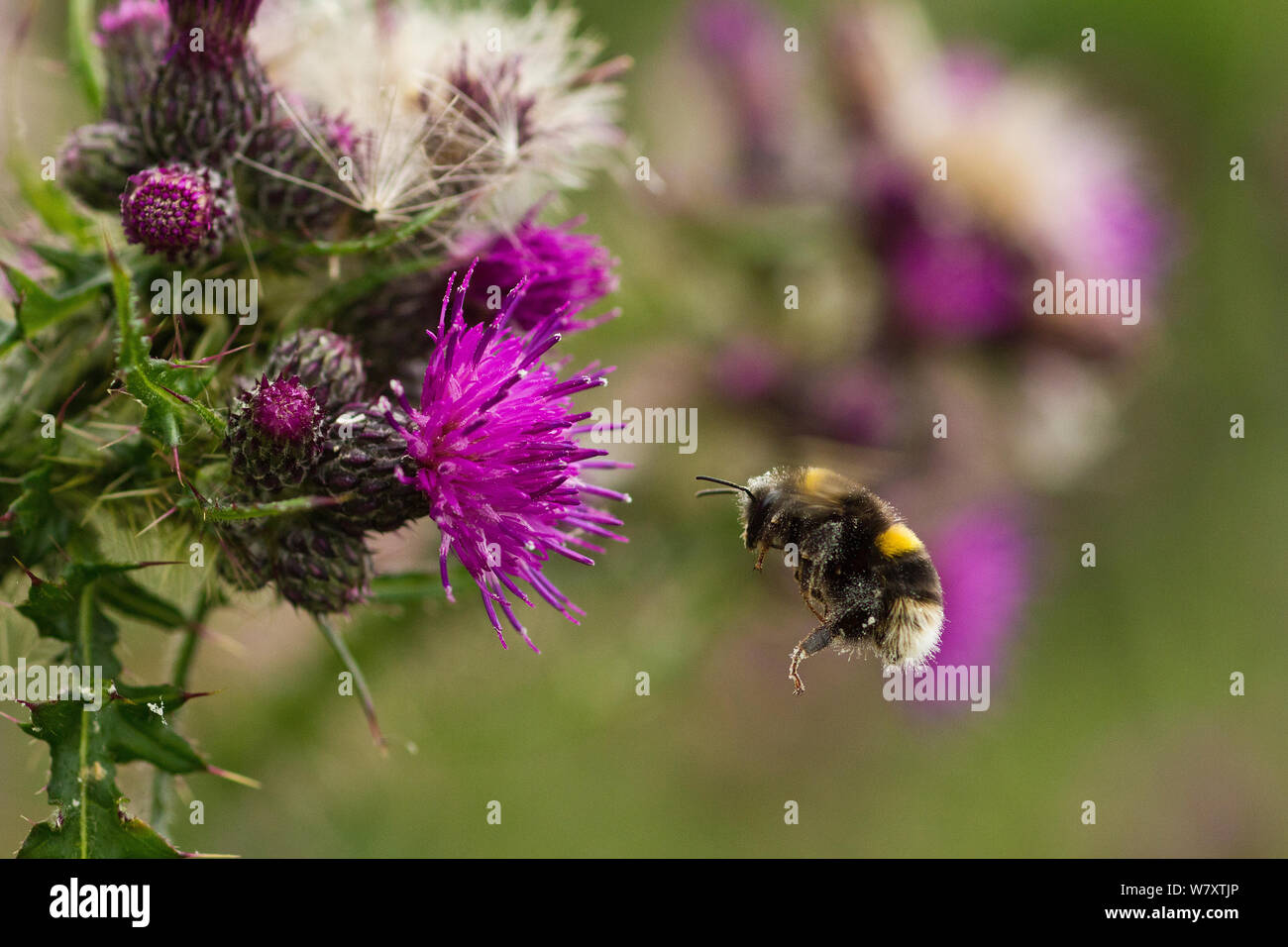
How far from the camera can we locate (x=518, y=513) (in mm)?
3312

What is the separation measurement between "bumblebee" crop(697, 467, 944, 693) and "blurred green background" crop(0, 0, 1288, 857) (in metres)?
3.66

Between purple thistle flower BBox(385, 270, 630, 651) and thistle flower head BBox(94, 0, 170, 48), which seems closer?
purple thistle flower BBox(385, 270, 630, 651)

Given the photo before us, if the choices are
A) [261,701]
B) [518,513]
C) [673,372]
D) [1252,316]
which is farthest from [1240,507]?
[518,513]

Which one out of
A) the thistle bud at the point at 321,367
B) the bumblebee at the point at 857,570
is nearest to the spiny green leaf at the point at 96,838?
the thistle bud at the point at 321,367

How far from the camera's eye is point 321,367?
342 centimetres

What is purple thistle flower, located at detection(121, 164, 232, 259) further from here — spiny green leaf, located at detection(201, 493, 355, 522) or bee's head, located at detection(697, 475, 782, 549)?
bee's head, located at detection(697, 475, 782, 549)

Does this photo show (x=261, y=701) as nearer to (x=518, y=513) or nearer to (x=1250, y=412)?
(x=518, y=513)

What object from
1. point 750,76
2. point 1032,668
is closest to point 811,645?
point 750,76

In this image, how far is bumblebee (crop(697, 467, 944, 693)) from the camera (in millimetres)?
3773

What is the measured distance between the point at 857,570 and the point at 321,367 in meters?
1.80

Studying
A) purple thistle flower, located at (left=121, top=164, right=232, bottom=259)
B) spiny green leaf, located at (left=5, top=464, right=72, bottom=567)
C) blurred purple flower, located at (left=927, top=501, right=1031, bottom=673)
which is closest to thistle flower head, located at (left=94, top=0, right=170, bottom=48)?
purple thistle flower, located at (left=121, top=164, right=232, bottom=259)

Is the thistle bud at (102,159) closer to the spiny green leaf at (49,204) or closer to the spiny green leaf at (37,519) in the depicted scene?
the spiny green leaf at (49,204)

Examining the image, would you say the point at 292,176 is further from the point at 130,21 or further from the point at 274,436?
the point at 274,436

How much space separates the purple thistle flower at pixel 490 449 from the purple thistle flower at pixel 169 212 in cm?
80
